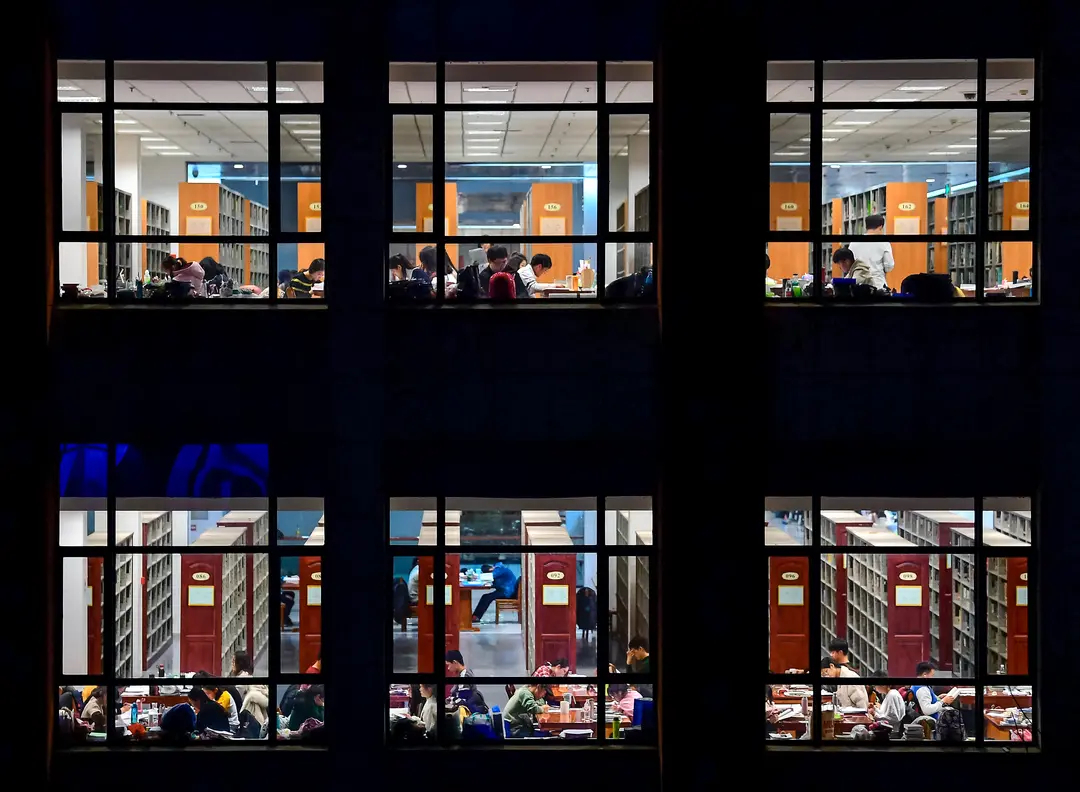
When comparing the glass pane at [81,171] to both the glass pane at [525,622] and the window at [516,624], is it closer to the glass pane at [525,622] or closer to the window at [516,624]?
the window at [516,624]

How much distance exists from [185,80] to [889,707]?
30.0 ft

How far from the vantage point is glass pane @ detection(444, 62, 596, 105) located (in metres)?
9.95

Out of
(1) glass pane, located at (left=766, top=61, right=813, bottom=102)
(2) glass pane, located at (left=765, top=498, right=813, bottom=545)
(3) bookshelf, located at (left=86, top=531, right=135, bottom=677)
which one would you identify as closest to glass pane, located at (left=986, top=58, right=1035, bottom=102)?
(1) glass pane, located at (left=766, top=61, right=813, bottom=102)

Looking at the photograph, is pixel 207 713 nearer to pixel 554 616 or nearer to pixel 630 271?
pixel 554 616

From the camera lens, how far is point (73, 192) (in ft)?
32.4

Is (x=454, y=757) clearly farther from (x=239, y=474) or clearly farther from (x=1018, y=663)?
(x=1018, y=663)

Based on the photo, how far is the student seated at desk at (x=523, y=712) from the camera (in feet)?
32.3

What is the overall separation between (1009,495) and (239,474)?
24.4ft

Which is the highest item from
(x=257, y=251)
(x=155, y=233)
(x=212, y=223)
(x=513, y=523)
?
(x=212, y=223)

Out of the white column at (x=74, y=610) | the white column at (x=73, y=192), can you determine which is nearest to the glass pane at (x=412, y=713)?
the white column at (x=74, y=610)

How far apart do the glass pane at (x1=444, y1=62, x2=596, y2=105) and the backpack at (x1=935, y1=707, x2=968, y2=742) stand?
22.5 feet

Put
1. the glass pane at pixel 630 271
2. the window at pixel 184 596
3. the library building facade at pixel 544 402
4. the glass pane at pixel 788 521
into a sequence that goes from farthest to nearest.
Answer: the glass pane at pixel 630 271, the glass pane at pixel 788 521, the window at pixel 184 596, the library building facade at pixel 544 402

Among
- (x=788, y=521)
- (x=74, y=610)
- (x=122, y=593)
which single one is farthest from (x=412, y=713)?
(x=788, y=521)

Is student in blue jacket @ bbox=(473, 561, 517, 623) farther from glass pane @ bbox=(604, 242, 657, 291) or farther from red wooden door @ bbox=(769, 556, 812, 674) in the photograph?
glass pane @ bbox=(604, 242, 657, 291)
